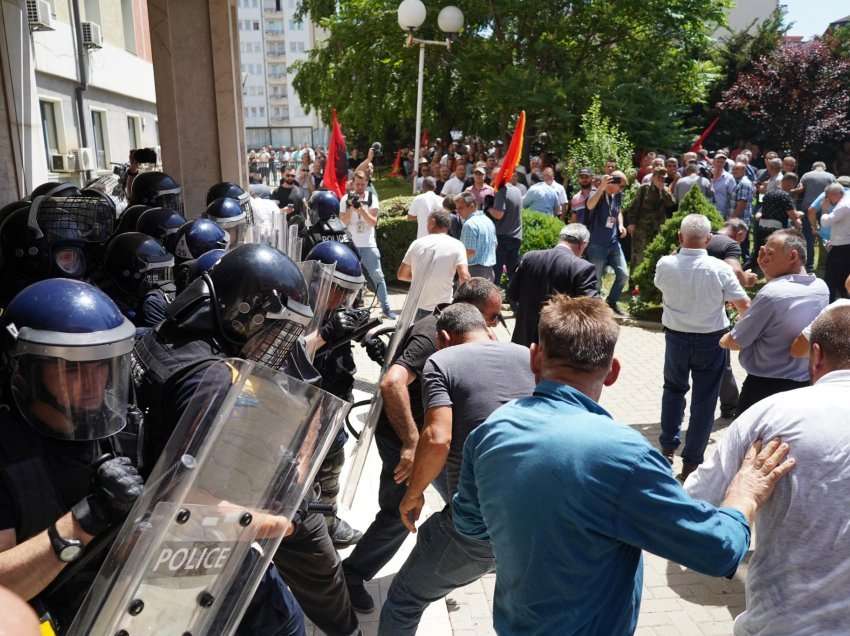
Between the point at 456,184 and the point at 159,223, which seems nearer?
the point at 159,223

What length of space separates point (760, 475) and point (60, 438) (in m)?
1.97

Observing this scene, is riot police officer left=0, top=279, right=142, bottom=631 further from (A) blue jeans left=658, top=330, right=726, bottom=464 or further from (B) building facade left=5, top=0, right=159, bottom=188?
(B) building facade left=5, top=0, right=159, bottom=188

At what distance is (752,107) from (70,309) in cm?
2644

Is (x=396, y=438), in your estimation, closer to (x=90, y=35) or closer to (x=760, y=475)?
(x=760, y=475)

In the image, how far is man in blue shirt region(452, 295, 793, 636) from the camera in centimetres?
196

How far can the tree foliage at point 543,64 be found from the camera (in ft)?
70.3

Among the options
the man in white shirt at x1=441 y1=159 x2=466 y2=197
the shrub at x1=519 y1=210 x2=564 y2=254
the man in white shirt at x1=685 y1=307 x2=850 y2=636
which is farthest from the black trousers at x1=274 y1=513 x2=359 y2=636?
the man in white shirt at x1=441 y1=159 x2=466 y2=197

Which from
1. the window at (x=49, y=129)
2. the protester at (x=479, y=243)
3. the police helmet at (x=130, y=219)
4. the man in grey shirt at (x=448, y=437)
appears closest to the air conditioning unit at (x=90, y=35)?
the window at (x=49, y=129)

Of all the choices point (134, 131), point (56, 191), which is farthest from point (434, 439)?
point (134, 131)

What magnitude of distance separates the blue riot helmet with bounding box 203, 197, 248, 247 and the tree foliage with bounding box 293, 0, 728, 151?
53.9ft

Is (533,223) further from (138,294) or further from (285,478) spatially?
(285,478)

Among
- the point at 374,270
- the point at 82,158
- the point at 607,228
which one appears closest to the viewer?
the point at 374,270

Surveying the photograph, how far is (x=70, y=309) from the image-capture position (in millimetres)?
2133

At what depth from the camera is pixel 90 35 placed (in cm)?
1602
